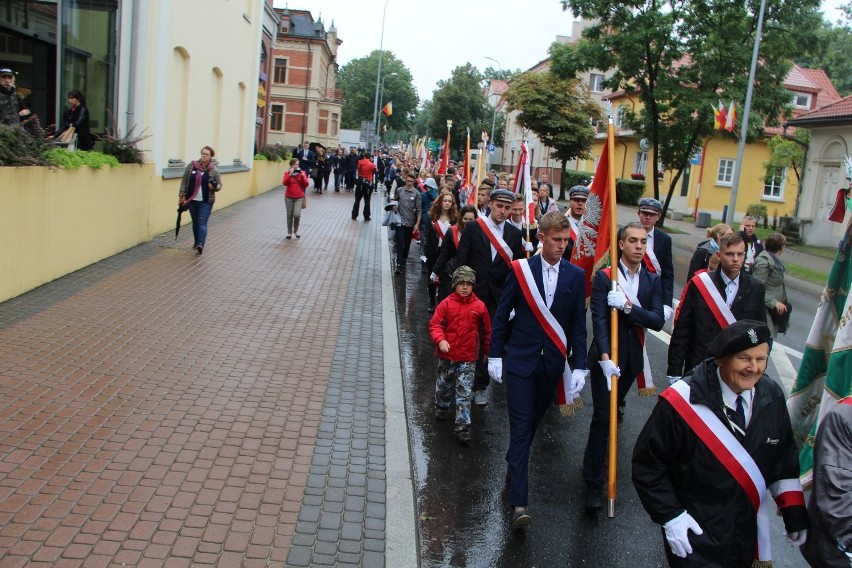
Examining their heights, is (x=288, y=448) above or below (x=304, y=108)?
below

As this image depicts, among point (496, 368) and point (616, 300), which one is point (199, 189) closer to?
point (496, 368)

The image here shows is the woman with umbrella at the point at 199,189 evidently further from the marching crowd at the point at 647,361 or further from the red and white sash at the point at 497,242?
the red and white sash at the point at 497,242

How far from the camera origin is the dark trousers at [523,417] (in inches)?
208

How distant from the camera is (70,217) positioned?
38.1 feet

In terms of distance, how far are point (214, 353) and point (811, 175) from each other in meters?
28.5

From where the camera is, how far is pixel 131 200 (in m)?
14.4

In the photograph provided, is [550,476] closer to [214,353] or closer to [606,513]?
[606,513]

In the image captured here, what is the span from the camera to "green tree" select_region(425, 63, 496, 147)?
2832 inches

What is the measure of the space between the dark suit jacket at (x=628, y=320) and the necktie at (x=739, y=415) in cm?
226

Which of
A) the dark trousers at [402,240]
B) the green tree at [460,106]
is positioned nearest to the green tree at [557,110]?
the green tree at [460,106]

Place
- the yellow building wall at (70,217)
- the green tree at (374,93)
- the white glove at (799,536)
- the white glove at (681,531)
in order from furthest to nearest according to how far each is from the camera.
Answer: the green tree at (374,93), the yellow building wall at (70,217), the white glove at (681,531), the white glove at (799,536)

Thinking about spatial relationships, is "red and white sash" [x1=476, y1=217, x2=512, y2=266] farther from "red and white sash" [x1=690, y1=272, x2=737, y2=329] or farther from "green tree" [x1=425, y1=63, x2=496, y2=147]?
"green tree" [x1=425, y1=63, x2=496, y2=147]

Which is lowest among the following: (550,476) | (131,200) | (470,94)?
(550,476)

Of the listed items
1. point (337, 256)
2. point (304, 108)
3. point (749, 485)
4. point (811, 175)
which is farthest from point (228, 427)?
point (304, 108)
